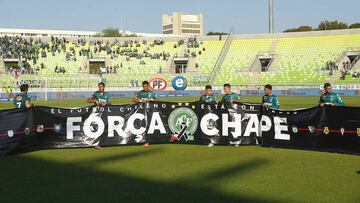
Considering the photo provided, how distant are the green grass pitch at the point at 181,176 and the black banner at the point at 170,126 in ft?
1.69

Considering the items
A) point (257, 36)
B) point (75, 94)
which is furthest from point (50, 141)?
point (257, 36)

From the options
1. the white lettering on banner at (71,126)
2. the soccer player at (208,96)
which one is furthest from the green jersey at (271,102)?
the white lettering on banner at (71,126)

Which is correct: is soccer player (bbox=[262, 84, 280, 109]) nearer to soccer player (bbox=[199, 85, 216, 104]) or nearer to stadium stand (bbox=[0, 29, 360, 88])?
soccer player (bbox=[199, 85, 216, 104])

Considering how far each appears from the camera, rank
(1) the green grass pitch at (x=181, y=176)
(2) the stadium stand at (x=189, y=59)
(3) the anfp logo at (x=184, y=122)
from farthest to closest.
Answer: (2) the stadium stand at (x=189, y=59), (3) the anfp logo at (x=184, y=122), (1) the green grass pitch at (x=181, y=176)

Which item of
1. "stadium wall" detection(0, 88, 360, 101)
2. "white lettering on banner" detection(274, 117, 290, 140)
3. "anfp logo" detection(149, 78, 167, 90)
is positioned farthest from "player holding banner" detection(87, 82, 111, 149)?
Result: "anfp logo" detection(149, 78, 167, 90)

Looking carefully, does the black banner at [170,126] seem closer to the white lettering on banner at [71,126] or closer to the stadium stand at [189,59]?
the white lettering on banner at [71,126]

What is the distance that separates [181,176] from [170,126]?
4.88 metres

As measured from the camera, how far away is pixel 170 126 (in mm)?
13664

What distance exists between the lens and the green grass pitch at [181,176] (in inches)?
288

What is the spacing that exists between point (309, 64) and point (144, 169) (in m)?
51.0

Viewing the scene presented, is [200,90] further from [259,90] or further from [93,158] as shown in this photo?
[93,158]

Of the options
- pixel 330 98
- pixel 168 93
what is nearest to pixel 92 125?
pixel 330 98

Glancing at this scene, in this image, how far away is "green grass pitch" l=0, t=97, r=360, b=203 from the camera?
24.0 feet

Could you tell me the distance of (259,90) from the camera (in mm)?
50344
